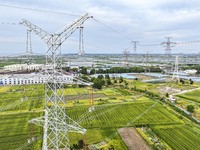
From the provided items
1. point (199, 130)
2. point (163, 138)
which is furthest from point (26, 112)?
point (199, 130)

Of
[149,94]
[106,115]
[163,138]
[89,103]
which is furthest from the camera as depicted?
[149,94]

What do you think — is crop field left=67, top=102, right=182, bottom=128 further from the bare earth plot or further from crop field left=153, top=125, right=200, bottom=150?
crop field left=153, top=125, right=200, bottom=150

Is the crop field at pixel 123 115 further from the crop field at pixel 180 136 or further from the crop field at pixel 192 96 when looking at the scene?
the crop field at pixel 192 96

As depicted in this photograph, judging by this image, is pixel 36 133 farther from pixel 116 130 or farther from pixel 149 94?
pixel 149 94

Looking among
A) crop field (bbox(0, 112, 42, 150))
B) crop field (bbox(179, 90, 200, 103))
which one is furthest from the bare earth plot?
crop field (bbox(179, 90, 200, 103))

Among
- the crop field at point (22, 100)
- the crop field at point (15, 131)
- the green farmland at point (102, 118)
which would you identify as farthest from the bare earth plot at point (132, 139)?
the crop field at point (22, 100)

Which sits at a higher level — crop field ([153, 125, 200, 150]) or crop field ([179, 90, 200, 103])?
crop field ([179, 90, 200, 103])
